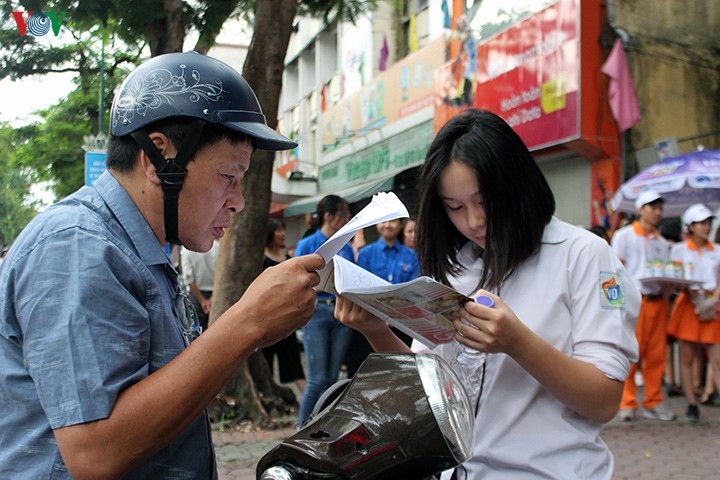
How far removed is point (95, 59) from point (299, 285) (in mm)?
13486

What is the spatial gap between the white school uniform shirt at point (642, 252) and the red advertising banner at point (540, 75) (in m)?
4.02

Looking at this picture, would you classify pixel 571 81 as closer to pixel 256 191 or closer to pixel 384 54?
pixel 256 191

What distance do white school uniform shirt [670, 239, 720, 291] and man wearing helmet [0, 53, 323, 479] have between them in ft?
19.8

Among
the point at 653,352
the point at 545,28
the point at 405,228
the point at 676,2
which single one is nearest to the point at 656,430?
the point at 653,352

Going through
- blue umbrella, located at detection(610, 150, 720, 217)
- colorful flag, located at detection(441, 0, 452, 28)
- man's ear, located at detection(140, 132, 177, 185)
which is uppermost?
colorful flag, located at detection(441, 0, 452, 28)

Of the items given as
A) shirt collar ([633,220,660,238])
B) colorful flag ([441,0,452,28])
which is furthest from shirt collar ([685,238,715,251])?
colorful flag ([441,0,452,28])

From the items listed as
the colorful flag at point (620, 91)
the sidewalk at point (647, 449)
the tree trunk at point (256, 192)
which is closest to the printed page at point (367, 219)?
the sidewalk at point (647, 449)

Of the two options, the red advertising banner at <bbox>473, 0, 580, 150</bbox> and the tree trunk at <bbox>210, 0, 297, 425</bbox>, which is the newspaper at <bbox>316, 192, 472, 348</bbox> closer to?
the tree trunk at <bbox>210, 0, 297, 425</bbox>

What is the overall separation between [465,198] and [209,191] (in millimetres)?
714

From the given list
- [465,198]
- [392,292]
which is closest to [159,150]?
[392,292]

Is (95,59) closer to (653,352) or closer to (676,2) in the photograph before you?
(676,2)

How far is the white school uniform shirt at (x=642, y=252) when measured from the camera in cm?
673

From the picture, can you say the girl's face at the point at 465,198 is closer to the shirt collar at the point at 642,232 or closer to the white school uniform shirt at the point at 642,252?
the white school uniform shirt at the point at 642,252

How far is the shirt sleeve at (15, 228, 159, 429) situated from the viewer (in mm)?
1269
